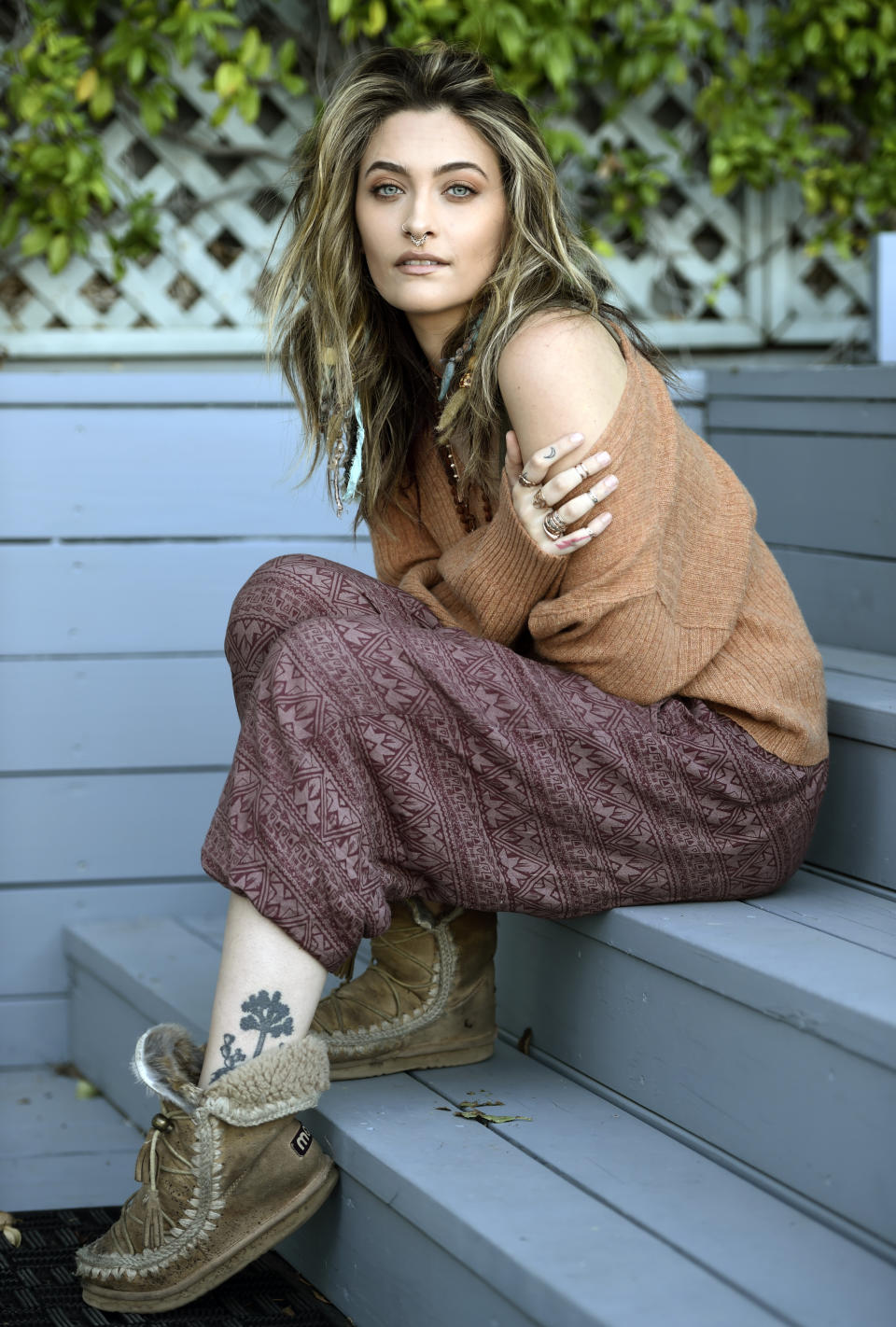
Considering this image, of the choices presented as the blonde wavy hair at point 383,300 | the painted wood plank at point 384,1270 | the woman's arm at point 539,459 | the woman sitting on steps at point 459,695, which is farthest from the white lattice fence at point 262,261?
the painted wood plank at point 384,1270

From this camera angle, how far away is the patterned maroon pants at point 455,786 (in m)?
1.37

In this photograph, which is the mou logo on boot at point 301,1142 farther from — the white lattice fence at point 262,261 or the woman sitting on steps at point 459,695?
the white lattice fence at point 262,261

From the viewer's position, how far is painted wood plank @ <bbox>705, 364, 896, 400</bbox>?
7.06ft

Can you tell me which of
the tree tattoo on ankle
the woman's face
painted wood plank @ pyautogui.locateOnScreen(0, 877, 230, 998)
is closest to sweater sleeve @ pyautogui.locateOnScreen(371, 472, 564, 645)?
the woman's face

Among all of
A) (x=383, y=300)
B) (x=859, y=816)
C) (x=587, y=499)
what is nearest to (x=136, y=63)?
(x=383, y=300)

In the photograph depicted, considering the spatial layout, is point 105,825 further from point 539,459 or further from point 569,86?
point 569,86

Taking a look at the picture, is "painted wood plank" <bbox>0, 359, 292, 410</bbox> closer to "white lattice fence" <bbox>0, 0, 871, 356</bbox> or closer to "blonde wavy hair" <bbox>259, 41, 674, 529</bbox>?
"white lattice fence" <bbox>0, 0, 871, 356</bbox>

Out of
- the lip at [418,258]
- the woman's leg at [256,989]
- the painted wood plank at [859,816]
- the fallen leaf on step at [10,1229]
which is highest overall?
the lip at [418,258]

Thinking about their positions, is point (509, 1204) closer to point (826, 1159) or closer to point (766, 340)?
point (826, 1159)

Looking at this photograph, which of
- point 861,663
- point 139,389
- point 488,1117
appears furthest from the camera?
point 139,389

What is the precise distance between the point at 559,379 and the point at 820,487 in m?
0.95

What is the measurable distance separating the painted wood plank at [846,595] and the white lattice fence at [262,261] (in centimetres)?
72

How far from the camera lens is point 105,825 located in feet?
8.27

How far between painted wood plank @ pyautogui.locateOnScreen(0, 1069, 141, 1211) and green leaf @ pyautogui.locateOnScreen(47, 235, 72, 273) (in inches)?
56.2
